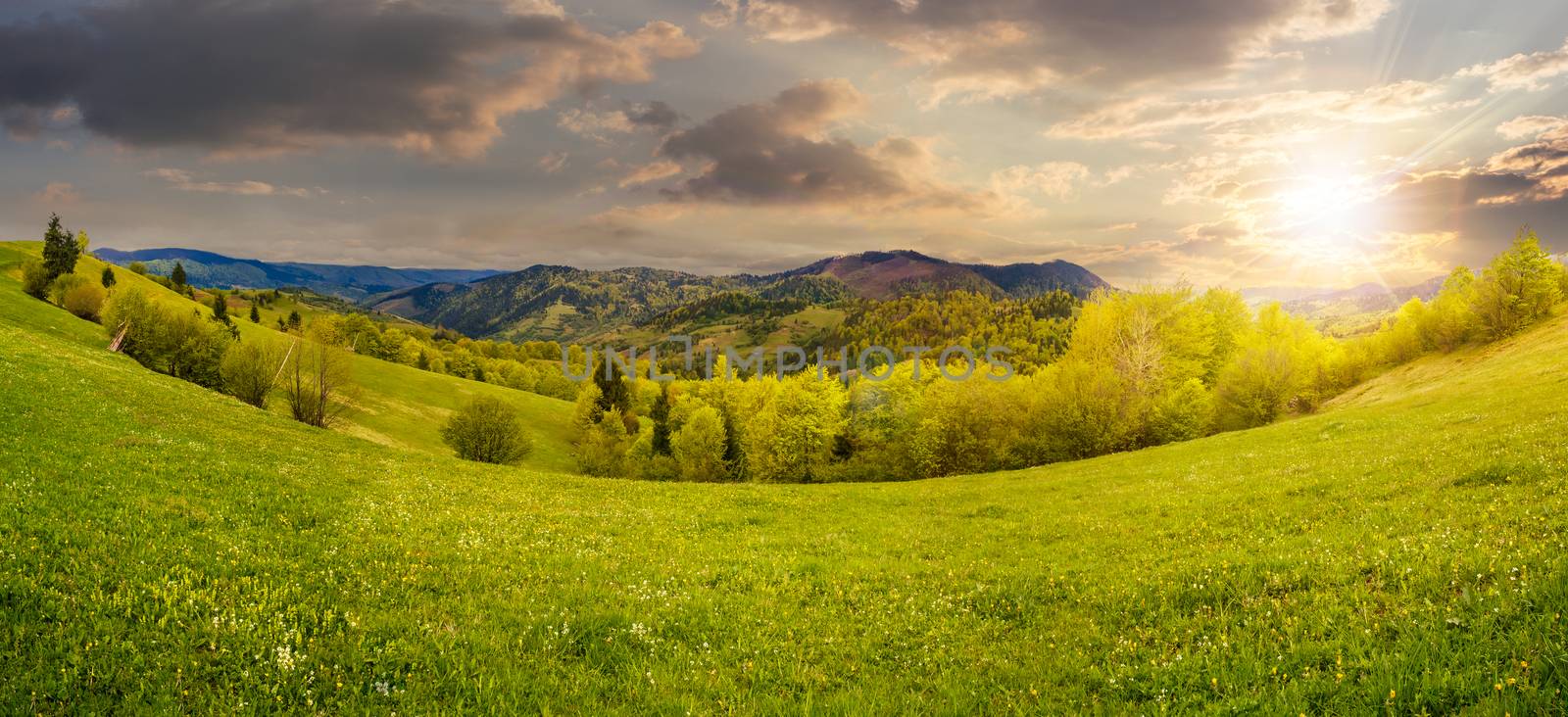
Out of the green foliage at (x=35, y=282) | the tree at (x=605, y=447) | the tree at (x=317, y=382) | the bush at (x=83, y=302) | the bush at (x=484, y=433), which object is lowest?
the tree at (x=605, y=447)

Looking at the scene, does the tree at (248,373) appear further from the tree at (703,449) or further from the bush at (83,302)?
the tree at (703,449)

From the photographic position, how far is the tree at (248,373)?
63344 mm

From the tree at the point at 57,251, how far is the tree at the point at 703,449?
98763mm

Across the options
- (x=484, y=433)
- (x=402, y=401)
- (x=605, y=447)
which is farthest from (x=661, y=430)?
(x=402, y=401)

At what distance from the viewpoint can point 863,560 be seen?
48.6 ft

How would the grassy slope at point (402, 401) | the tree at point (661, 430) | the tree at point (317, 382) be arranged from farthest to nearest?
the tree at point (661, 430), the grassy slope at point (402, 401), the tree at point (317, 382)

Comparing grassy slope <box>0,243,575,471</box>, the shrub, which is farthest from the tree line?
the shrub

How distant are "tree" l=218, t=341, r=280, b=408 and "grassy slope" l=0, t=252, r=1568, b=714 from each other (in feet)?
178

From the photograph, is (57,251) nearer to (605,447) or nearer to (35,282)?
(35,282)

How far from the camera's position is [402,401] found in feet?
331

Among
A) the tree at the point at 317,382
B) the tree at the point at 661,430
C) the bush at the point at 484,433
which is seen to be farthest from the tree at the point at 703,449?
the tree at the point at 317,382

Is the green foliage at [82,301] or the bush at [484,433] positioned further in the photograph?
the bush at [484,433]

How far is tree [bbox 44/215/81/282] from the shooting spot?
88.9 m

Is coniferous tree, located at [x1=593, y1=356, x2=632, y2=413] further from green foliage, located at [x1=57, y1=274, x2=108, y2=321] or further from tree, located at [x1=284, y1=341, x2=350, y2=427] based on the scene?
green foliage, located at [x1=57, y1=274, x2=108, y2=321]
